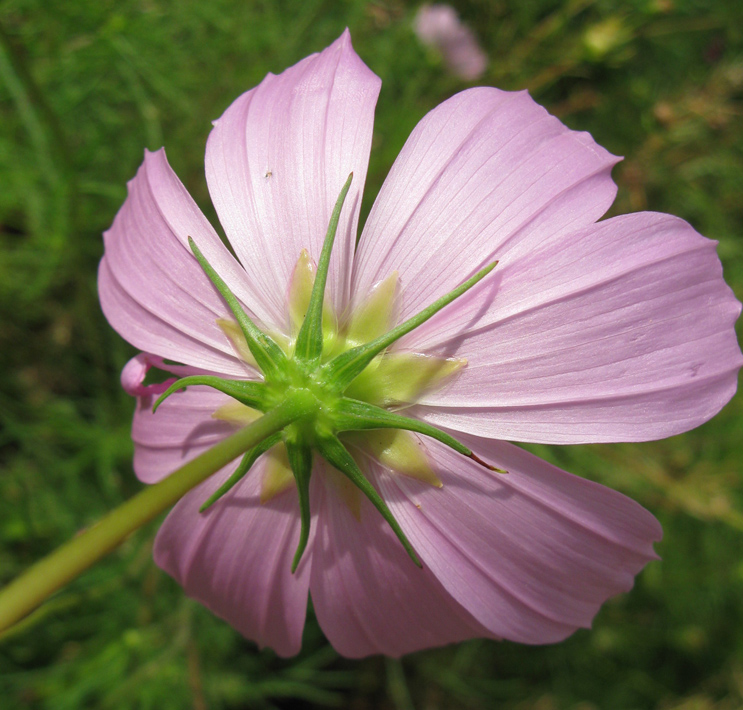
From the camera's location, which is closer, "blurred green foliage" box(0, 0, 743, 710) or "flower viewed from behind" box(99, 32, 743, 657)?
"flower viewed from behind" box(99, 32, 743, 657)

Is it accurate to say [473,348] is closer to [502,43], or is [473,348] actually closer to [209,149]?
[209,149]

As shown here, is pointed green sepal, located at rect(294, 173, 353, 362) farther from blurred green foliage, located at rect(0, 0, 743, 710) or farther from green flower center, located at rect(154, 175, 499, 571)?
blurred green foliage, located at rect(0, 0, 743, 710)

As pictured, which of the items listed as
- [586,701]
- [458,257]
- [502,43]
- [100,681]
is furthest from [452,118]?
[586,701]

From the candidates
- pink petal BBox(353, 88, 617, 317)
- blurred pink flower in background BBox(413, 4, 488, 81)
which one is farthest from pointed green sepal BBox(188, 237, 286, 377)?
blurred pink flower in background BBox(413, 4, 488, 81)

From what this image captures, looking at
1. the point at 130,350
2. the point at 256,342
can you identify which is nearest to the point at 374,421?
the point at 256,342

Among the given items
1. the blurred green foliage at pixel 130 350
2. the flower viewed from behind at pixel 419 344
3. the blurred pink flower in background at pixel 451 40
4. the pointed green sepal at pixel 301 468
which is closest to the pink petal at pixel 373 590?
the flower viewed from behind at pixel 419 344

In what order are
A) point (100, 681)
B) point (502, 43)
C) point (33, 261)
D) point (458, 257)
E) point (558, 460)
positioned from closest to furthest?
point (458, 257) < point (100, 681) < point (33, 261) < point (558, 460) < point (502, 43)

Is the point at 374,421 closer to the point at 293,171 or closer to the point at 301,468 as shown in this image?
the point at 301,468
